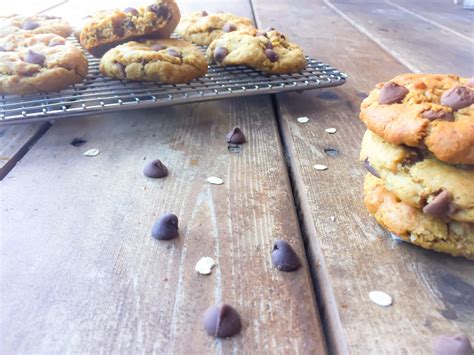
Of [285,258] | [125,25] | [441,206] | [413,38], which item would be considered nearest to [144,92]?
[125,25]

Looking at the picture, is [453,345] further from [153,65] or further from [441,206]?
[153,65]

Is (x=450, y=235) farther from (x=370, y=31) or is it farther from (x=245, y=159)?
(x=370, y=31)

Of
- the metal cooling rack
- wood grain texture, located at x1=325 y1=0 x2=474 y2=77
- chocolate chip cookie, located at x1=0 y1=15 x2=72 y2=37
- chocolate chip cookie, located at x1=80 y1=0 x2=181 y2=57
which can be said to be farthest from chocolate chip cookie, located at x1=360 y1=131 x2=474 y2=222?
chocolate chip cookie, located at x1=0 y1=15 x2=72 y2=37

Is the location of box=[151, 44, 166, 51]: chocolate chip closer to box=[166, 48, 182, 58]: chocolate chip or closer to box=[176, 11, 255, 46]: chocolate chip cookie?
box=[166, 48, 182, 58]: chocolate chip

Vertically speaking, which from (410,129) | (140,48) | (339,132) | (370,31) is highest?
(410,129)

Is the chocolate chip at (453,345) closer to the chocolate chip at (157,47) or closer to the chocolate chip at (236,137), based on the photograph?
the chocolate chip at (236,137)

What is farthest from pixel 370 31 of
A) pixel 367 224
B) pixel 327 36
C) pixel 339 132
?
pixel 367 224
